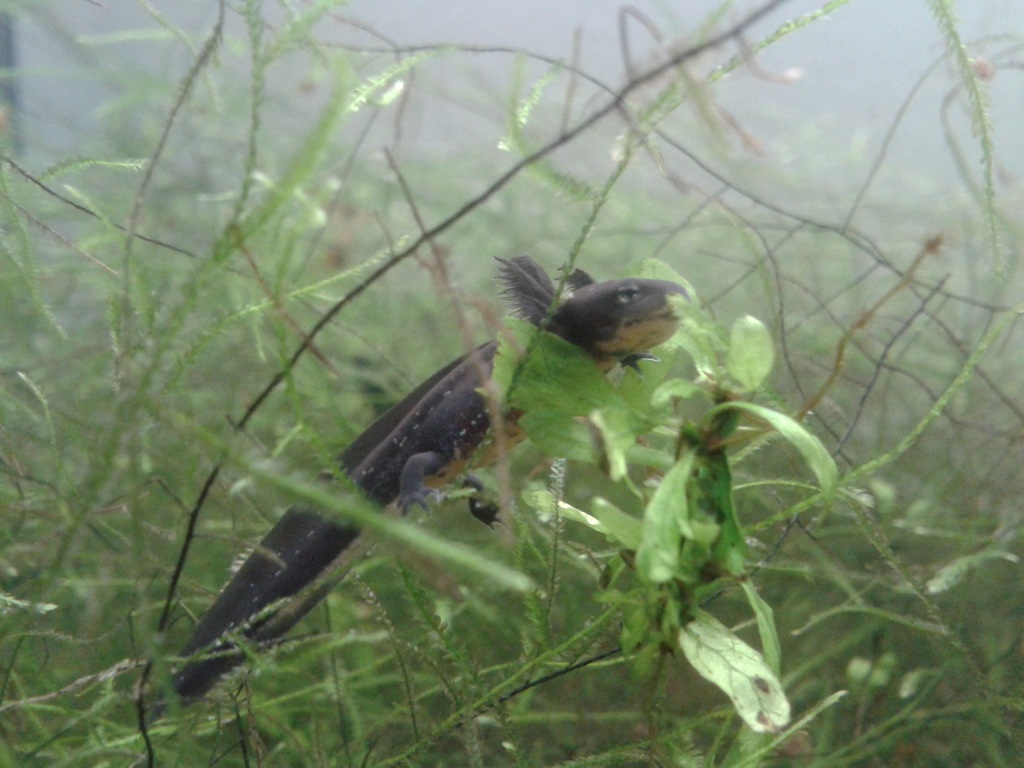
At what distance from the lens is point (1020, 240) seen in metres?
3.92

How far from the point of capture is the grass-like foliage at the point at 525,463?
4.27ft

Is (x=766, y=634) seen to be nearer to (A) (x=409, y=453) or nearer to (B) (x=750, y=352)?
(B) (x=750, y=352)

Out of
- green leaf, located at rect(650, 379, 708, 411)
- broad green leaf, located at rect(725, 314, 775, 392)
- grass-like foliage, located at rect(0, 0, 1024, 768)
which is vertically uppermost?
broad green leaf, located at rect(725, 314, 775, 392)

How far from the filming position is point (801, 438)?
1294 mm

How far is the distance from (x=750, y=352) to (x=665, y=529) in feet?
1.16

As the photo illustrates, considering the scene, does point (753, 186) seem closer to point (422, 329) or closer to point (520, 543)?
point (422, 329)

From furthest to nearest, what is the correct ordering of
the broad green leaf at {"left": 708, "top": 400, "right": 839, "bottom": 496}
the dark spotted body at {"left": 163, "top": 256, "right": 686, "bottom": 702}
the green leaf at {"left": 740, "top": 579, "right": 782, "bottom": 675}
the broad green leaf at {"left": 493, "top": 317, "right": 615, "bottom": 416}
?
1. the dark spotted body at {"left": 163, "top": 256, "right": 686, "bottom": 702}
2. the broad green leaf at {"left": 493, "top": 317, "right": 615, "bottom": 416}
3. the green leaf at {"left": 740, "top": 579, "right": 782, "bottom": 675}
4. the broad green leaf at {"left": 708, "top": 400, "right": 839, "bottom": 496}

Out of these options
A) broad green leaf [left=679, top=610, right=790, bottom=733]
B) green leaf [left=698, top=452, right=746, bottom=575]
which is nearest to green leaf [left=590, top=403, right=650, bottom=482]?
green leaf [left=698, top=452, right=746, bottom=575]

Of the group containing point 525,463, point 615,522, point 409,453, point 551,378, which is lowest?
point 525,463

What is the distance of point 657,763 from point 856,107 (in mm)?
18207

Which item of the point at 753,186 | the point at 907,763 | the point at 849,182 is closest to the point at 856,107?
the point at 849,182

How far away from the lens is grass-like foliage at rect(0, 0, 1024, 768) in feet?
4.27

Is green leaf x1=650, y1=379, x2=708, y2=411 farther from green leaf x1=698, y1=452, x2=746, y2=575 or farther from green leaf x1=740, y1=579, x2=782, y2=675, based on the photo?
green leaf x1=740, y1=579, x2=782, y2=675

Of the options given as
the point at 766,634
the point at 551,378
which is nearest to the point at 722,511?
the point at 766,634
